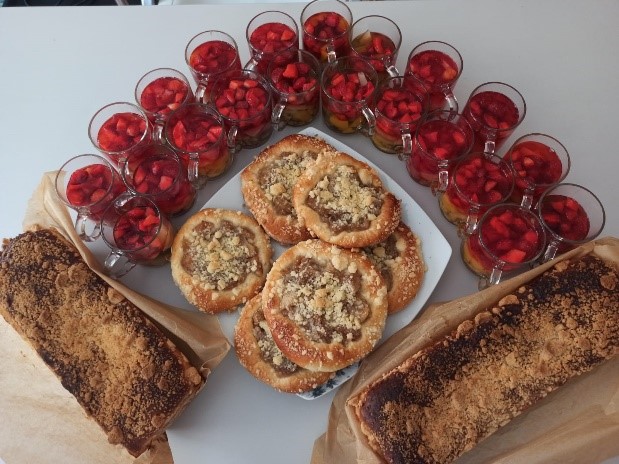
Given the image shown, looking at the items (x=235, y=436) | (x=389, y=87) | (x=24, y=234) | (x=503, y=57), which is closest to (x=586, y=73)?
(x=503, y=57)

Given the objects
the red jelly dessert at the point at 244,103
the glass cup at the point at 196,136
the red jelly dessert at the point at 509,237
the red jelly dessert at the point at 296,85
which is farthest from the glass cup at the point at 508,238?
the glass cup at the point at 196,136

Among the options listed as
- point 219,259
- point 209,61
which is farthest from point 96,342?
point 209,61

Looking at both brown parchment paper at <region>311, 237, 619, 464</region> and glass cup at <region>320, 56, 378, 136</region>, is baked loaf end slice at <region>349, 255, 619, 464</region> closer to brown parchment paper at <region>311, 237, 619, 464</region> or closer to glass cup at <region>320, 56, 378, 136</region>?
brown parchment paper at <region>311, 237, 619, 464</region>

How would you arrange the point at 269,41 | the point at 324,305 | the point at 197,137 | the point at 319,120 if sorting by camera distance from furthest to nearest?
the point at 319,120
the point at 269,41
the point at 197,137
the point at 324,305

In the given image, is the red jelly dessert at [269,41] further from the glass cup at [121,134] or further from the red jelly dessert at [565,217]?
the red jelly dessert at [565,217]

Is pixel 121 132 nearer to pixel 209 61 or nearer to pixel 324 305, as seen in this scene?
pixel 209 61

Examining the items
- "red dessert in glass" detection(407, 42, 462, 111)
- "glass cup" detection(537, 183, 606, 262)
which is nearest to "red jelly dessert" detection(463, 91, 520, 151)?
"red dessert in glass" detection(407, 42, 462, 111)
